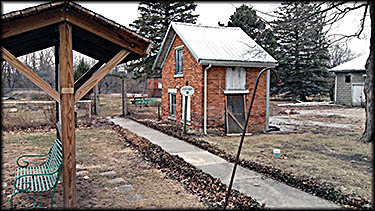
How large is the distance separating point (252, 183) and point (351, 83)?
2688cm

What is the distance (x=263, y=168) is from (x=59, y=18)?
5.30m

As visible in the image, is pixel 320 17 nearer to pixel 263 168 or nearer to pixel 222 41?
pixel 222 41

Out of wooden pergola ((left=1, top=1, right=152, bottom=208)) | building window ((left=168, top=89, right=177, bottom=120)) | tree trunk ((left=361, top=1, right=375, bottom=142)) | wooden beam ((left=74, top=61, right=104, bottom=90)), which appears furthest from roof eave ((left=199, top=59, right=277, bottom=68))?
wooden pergola ((left=1, top=1, right=152, bottom=208))

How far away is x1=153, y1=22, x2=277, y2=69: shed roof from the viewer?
1204cm

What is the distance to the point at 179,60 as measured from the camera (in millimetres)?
14594

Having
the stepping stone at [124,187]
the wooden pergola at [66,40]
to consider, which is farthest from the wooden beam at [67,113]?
the stepping stone at [124,187]

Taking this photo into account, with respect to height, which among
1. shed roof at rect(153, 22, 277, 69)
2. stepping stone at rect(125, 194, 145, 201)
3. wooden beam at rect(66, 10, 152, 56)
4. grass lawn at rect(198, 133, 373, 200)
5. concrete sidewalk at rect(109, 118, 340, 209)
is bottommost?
grass lawn at rect(198, 133, 373, 200)

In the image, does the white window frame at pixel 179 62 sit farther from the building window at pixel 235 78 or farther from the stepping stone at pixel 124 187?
the stepping stone at pixel 124 187

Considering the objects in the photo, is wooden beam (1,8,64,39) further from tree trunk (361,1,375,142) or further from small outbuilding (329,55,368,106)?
small outbuilding (329,55,368,106)

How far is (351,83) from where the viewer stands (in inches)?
1118

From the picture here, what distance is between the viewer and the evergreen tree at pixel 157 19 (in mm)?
26500

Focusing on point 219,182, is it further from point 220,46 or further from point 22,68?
point 220,46

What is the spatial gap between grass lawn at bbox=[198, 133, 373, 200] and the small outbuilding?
1796 centimetres

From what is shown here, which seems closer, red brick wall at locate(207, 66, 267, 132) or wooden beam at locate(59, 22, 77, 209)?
wooden beam at locate(59, 22, 77, 209)
